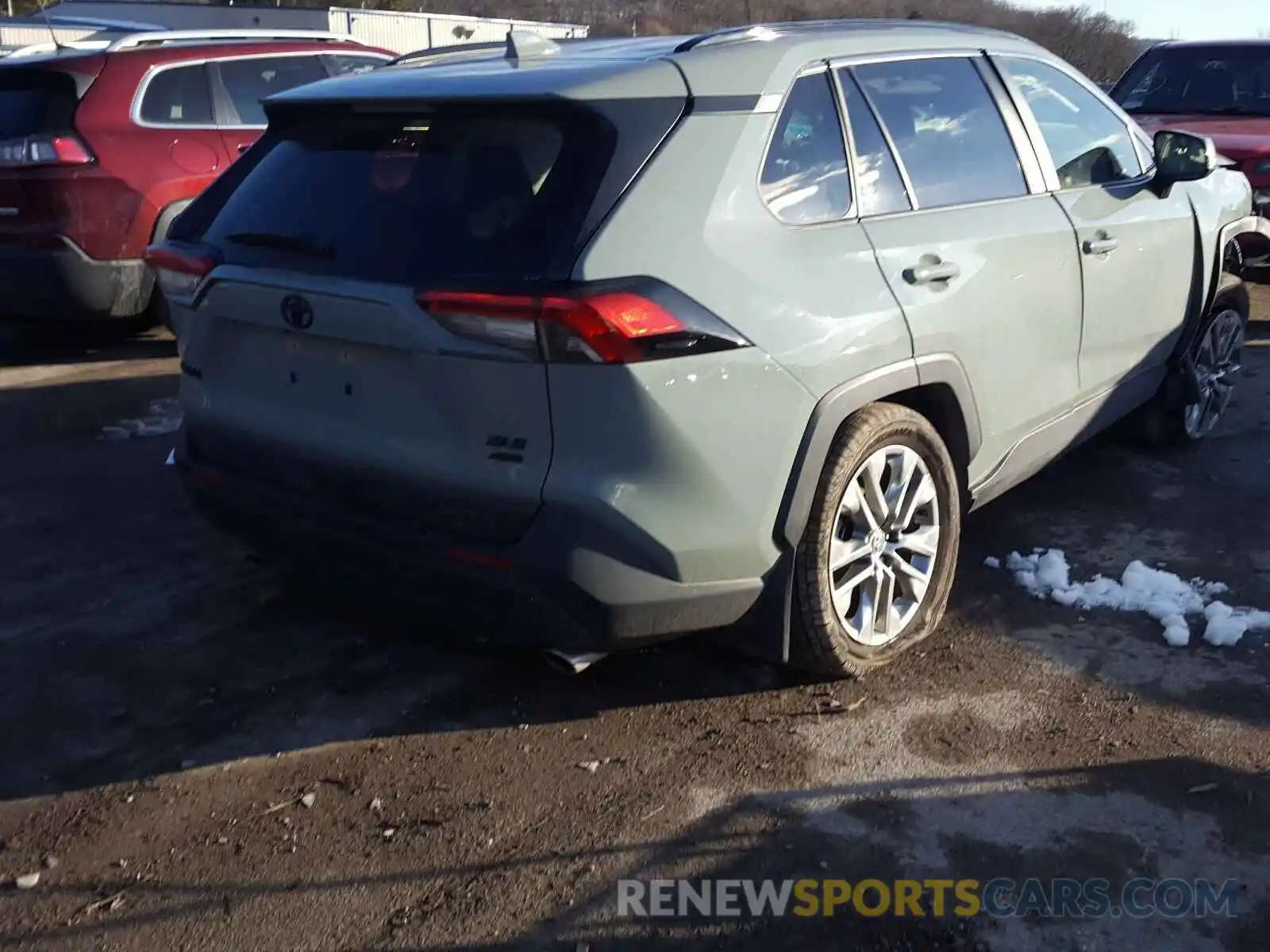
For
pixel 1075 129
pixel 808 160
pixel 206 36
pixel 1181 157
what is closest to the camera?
pixel 808 160

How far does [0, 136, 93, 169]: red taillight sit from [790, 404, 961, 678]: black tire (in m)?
5.60

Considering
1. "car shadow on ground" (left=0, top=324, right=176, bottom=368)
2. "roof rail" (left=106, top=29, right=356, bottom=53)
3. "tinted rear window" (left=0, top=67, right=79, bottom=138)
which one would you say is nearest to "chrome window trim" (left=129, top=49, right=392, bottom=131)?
"roof rail" (left=106, top=29, right=356, bottom=53)

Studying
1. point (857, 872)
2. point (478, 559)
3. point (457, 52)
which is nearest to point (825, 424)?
point (478, 559)

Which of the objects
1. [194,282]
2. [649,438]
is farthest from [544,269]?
[194,282]

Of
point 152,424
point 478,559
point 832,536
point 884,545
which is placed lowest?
point 152,424

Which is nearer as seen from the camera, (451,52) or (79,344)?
(451,52)

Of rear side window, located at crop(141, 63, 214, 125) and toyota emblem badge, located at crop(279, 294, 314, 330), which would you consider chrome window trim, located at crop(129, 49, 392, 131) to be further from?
toyota emblem badge, located at crop(279, 294, 314, 330)

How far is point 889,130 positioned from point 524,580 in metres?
1.84

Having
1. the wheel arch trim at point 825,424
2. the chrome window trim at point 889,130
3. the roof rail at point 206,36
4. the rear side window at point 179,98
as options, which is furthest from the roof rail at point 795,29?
the roof rail at point 206,36

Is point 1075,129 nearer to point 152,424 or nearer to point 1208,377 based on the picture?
point 1208,377

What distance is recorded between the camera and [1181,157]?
5109mm

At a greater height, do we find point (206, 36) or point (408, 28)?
point (206, 36)

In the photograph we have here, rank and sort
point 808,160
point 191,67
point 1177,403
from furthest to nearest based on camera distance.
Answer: point 191,67 → point 1177,403 → point 808,160

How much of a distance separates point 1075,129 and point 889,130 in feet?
4.18
